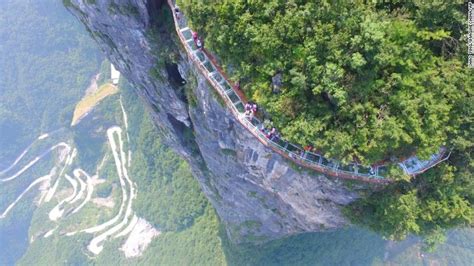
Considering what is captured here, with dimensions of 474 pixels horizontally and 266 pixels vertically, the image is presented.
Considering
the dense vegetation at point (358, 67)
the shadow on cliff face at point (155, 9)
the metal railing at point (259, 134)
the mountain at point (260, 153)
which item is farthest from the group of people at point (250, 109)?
the shadow on cliff face at point (155, 9)

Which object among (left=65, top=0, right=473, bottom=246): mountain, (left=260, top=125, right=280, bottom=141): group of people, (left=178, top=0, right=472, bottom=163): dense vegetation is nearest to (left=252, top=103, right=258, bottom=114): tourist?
(left=65, top=0, right=473, bottom=246): mountain

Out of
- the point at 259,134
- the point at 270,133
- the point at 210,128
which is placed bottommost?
the point at 210,128

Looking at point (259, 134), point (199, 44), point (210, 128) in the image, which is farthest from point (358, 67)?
point (210, 128)

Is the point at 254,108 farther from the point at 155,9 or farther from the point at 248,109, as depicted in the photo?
the point at 155,9

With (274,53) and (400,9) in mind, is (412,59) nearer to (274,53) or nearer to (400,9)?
(400,9)

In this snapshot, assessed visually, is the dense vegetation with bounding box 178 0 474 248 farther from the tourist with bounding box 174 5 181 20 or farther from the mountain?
the tourist with bounding box 174 5 181 20

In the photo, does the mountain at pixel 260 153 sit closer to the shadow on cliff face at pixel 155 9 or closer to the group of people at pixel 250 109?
the shadow on cliff face at pixel 155 9
